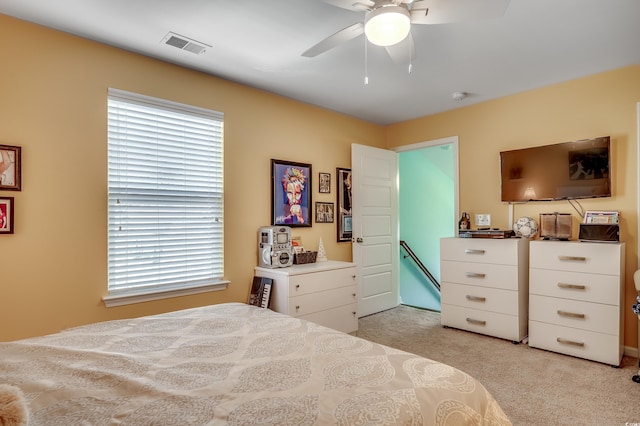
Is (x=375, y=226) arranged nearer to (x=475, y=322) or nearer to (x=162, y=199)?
(x=475, y=322)

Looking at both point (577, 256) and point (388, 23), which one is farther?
point (577, 256)

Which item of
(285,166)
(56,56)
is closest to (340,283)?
(285,166)

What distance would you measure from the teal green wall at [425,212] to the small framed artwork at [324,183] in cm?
172

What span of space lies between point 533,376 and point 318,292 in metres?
1.82

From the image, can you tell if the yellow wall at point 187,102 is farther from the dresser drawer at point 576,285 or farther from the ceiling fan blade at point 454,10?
the ceiling fan blade at point 454,10

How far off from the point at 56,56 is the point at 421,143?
150 inches

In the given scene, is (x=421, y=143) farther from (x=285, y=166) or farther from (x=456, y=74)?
(x=285, y=166)

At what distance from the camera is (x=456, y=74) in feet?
10.2

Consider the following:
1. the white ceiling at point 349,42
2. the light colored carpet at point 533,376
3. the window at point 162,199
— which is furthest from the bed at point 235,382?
the white ceiling at point 349,42

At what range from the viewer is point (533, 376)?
2.56 meters

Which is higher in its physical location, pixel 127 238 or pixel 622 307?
pixel 127 238

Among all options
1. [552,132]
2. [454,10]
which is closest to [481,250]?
[552,132]

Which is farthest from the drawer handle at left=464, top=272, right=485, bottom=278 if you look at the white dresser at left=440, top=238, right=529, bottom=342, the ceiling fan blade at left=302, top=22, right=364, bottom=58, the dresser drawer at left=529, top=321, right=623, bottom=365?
the ceiling fan blade at left=302, top=22, right=364, bottom=58

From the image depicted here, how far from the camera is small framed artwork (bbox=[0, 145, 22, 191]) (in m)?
2.12
